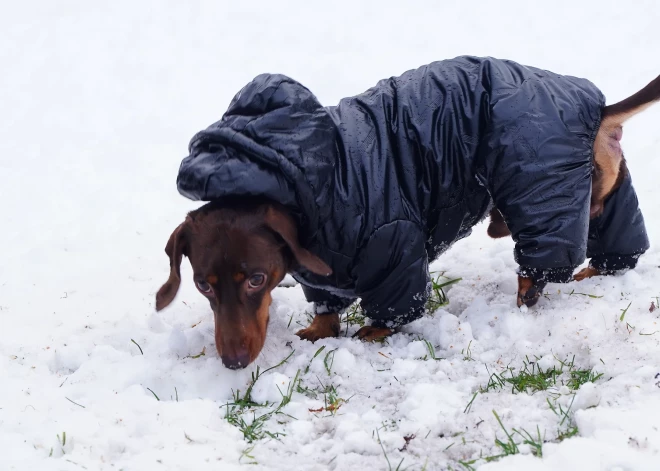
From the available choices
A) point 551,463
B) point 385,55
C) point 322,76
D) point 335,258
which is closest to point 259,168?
point 335,258

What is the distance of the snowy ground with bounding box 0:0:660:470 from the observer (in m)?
2.53

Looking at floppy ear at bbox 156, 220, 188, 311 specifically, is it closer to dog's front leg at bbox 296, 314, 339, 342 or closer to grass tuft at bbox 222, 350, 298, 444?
grass tuft at bbox 222, 350, 298, 444

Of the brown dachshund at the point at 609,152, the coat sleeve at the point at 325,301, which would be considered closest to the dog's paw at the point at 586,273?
the brown dachshund at the point at 609,152

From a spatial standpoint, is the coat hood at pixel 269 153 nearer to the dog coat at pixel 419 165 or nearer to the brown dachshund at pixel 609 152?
the dog coat at pixel 419 165

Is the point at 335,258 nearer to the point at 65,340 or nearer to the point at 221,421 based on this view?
the point at 221,421

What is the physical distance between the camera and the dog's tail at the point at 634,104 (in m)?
3.39

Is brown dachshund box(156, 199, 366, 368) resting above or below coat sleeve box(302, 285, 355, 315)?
above

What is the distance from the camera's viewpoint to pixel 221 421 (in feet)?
9.15

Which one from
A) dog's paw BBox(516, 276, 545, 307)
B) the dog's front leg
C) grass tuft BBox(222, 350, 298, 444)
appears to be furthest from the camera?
the dog's front leg

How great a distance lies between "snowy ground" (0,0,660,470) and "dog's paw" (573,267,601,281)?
0.76ft

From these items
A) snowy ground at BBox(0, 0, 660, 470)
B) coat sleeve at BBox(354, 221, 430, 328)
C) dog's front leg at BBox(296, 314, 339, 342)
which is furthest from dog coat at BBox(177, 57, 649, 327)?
snowy ground at BBox(0, 0, 660, 470)

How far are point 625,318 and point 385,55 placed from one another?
532 cm

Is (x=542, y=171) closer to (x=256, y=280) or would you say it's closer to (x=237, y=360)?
(x=256, y=280)

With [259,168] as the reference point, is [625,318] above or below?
below
